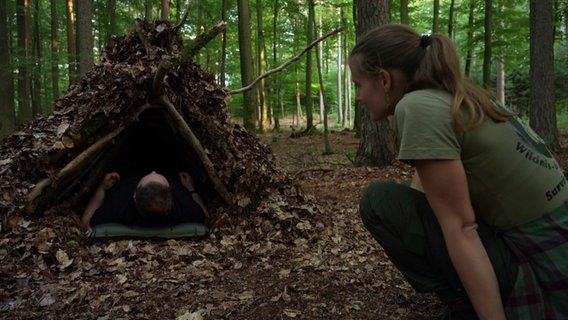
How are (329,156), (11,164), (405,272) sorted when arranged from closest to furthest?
(405,272) < (11,164) < (329,156)

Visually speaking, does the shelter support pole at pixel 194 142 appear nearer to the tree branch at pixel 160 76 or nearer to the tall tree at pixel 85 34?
the tree branch at pixel 160 76

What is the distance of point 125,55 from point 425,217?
4159 mm

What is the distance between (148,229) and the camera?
443 centimetres

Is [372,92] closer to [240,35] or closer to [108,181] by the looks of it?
[108,181]

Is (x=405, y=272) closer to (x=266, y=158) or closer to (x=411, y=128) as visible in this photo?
(x=411, y=128)

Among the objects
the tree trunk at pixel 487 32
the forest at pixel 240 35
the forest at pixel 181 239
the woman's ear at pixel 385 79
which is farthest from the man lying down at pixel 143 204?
the tree trunk at pixel 487 32

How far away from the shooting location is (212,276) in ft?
11.2

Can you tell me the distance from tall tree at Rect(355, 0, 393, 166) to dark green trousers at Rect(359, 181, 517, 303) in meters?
5.16

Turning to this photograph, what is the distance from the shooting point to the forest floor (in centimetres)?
279

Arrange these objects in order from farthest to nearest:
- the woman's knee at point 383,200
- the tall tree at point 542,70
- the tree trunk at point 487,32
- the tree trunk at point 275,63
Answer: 1. the tree trunk at point 275,63
2. the tree trunk at point 487,32
3. the tall tree at point 542,70
4. the woman's knee at point 383,200

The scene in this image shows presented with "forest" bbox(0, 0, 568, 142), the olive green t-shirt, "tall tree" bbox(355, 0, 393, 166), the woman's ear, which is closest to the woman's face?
the woman's ear

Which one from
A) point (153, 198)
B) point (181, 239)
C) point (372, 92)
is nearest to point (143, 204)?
point (153, 198)

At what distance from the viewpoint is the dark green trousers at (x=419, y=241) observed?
1.88 meters

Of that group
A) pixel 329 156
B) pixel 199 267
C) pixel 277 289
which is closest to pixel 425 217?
pixel 277 289
